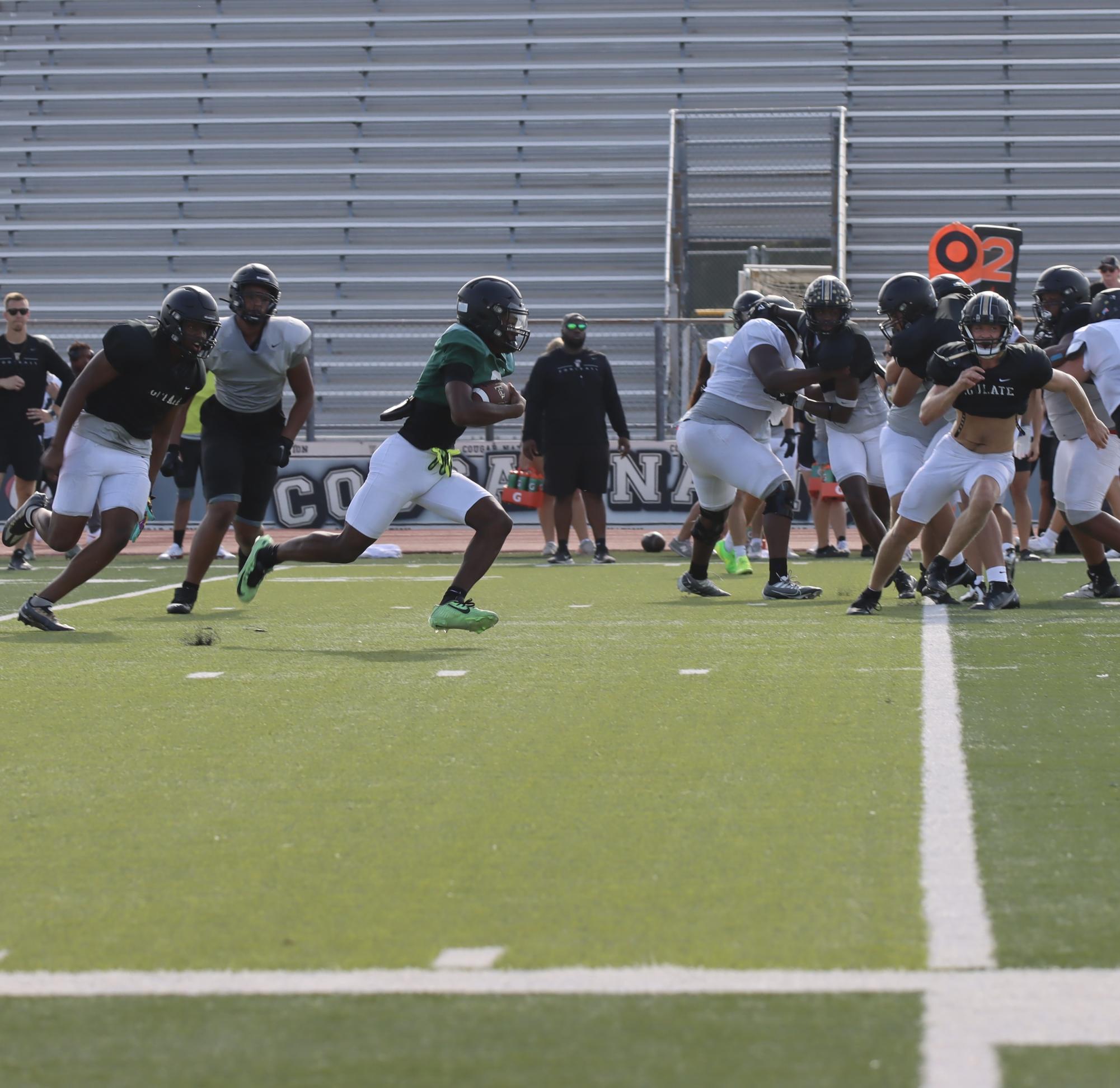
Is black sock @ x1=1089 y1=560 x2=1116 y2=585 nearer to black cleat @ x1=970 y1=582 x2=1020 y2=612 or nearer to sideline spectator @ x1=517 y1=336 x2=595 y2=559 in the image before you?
black cleat @ x1=970 y1=582 x2=1020 y2=612

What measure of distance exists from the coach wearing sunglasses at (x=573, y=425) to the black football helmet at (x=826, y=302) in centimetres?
454

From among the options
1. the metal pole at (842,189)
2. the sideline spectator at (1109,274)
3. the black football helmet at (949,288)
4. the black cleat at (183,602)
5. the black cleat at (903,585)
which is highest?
the metal pole at (842,189)

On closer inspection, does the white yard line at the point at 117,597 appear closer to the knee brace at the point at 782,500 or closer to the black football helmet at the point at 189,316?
the black football helmet at the point at 189,316

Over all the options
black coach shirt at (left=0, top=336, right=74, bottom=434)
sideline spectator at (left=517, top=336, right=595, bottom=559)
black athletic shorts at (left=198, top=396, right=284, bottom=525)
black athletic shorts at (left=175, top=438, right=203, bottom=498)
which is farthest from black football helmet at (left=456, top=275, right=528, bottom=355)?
black athletic shorts at (left=175, top=438, right=203, bottom=498)

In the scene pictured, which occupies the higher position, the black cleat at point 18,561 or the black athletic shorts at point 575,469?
the black athletic shorts at point 575,469

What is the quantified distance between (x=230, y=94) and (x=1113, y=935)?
80.0 ft

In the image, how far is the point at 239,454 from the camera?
9641mm

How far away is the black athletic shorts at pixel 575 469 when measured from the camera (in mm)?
14453

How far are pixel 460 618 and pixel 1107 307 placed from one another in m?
4.85

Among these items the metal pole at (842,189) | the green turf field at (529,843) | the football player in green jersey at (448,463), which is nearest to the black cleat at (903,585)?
the green turf field at (529,843)

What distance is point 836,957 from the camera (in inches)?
119

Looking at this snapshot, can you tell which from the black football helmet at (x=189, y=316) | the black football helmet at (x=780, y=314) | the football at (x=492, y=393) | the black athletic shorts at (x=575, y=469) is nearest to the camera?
the football at (x=492, y=393)

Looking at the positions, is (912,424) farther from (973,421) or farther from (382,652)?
(382,652)

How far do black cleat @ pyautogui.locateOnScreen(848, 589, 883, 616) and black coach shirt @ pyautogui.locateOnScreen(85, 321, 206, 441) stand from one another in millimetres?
3508
